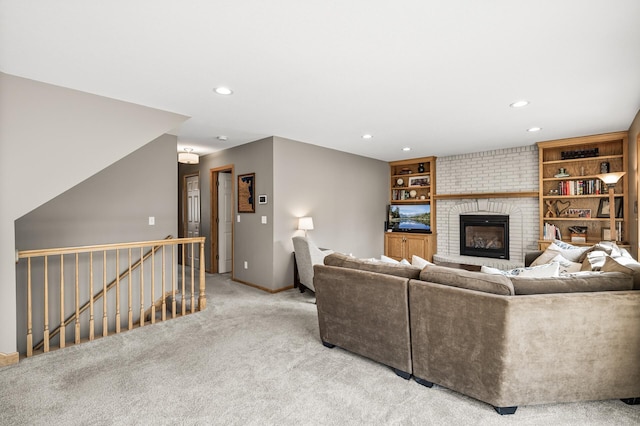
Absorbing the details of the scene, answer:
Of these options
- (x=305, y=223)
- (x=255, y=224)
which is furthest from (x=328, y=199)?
(x=255, y=224)

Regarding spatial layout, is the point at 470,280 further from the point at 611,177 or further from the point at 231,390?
Answer: the point at 611,177

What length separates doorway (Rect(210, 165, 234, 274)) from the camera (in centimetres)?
617

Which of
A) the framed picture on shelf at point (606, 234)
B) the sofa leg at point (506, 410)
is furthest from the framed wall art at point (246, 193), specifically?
the framed picture on shelf at point (606, 234)

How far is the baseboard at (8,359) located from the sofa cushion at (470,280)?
3.28m

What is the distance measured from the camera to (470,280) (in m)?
2.11

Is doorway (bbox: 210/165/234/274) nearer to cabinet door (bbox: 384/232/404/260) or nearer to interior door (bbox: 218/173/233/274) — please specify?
interior door (bbox: 218/173/233/274)

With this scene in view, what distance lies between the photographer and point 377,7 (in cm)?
180

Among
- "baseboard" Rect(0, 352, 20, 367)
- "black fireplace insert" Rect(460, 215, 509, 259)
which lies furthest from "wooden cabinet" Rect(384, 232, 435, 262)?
"baseboard" Rect(0, 352, 20, 367)

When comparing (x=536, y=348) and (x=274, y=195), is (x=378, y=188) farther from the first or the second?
(x=536, y=348)

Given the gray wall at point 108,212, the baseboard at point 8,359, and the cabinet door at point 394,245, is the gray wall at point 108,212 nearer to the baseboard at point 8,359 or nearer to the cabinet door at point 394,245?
the baseboard at point 8,359

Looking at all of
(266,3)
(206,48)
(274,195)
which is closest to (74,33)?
(206,48)

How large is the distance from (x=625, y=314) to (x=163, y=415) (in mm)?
2829

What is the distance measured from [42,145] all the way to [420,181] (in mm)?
6195

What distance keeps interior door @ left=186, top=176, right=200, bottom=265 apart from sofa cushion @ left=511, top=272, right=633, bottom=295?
19.4 feet
